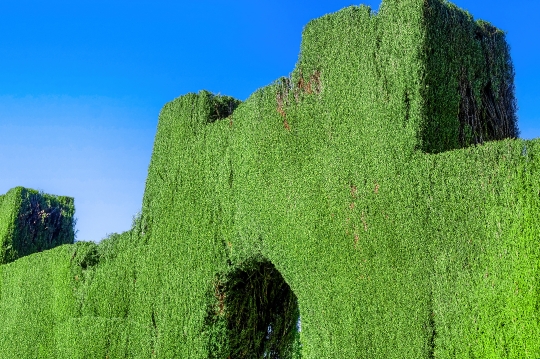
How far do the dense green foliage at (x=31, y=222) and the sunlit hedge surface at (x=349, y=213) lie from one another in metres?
7.11

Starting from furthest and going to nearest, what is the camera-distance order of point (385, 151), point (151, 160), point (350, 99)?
point (151, 160)
point (350, 99)
point (385, 151)

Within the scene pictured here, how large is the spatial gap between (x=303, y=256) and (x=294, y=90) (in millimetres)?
2679

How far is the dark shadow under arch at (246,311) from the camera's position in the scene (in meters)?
10.1

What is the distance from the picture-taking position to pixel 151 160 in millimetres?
12539

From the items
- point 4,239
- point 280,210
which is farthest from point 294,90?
point 4,239

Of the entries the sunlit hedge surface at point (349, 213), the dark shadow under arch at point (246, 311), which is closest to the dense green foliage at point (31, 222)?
the sunlit hedge surface at point (349, 213)

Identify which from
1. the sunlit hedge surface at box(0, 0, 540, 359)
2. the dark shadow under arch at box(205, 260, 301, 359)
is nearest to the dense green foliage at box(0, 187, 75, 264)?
the sunlit hedge surface at box(0, 0, 540, 359)

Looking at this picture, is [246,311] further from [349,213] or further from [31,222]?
[31,222]

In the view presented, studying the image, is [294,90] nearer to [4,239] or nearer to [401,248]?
[401,248]

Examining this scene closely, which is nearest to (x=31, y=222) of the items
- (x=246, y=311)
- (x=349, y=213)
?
(x=246, y=311)

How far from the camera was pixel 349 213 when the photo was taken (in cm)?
790

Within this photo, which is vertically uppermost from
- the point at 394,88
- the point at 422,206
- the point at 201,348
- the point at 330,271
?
the point at 394,88

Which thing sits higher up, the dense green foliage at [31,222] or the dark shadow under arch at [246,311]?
the dense green foliage at [31,222]

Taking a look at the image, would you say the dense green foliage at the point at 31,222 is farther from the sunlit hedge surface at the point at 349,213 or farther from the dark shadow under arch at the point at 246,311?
the dark shadow under arch at the point at 246,311
